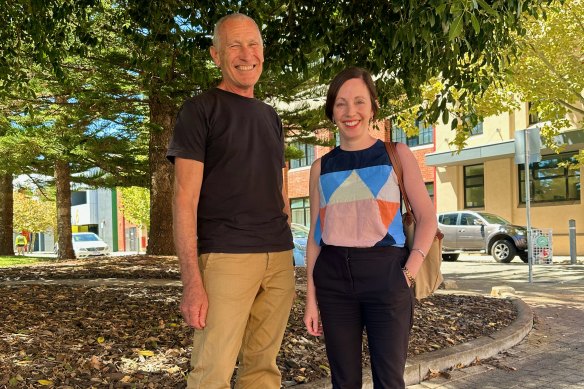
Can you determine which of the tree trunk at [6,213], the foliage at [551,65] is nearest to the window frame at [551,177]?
the foliage at [551,65]

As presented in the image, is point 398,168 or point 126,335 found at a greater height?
point 398,168

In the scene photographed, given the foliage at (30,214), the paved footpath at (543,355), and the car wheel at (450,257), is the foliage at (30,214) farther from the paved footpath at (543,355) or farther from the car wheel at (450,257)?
the paved footpath at (543,355)

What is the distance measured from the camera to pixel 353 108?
2703 mm

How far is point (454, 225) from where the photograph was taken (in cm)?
2152

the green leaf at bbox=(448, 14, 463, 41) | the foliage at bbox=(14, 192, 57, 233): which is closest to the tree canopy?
the green leaf at bbox=(448, 14, 463, 41)

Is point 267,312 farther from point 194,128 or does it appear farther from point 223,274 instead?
point 194,128

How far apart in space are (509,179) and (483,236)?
6.15 m

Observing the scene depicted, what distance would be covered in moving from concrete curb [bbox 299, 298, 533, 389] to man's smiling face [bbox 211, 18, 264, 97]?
90.1 inches

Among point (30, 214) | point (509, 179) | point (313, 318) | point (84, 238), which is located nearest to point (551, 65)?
point (509, 179)

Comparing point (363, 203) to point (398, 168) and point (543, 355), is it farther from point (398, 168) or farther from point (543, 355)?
point (543, 355)

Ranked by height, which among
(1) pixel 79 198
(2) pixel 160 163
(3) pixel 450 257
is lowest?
(3) pixel 450 257

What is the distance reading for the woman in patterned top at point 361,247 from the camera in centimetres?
256

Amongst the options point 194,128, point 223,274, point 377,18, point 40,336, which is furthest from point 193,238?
point 377,18

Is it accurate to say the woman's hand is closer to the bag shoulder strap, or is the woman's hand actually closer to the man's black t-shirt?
the man's black t-shirt
